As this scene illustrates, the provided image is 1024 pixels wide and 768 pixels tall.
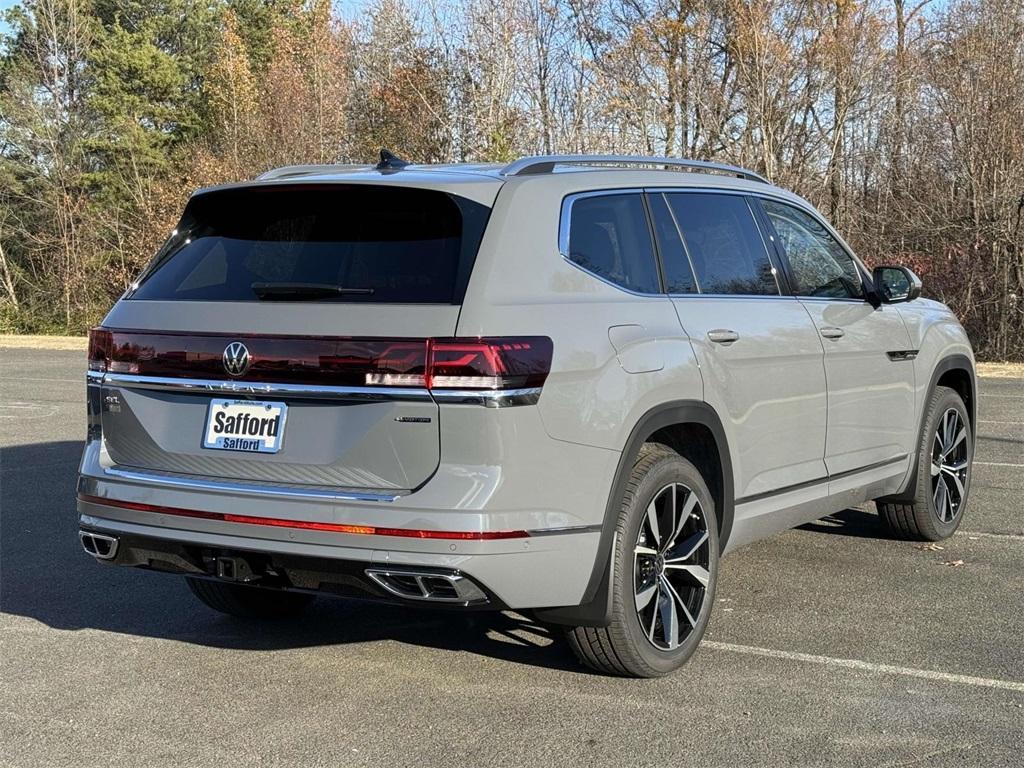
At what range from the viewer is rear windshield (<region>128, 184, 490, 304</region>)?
4117 mm

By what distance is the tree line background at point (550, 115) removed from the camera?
24.6 meters

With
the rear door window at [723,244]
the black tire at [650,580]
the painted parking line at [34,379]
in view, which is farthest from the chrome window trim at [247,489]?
the painted parking line at [34,379]

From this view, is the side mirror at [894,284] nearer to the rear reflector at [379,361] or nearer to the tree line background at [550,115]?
the rear reflector at [379,361]

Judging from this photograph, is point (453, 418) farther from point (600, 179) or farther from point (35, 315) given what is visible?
point (35, 315)

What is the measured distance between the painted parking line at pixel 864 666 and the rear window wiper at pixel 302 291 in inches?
84.4

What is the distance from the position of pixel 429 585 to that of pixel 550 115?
89.8 ft

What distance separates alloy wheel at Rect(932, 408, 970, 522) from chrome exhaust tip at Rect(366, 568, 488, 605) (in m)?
3.82

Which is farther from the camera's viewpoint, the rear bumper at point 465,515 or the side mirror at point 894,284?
the side mirror at point 894,284

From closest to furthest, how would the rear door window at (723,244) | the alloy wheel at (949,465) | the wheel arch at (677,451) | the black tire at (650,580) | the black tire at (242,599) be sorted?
the wheel arch at (677,451) < the black tire at (650,580) < the rear door window at (723,244) < the black tire at (242,599) < the alloy wheel at (949,465)

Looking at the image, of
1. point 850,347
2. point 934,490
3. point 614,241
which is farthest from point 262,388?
point 934,490

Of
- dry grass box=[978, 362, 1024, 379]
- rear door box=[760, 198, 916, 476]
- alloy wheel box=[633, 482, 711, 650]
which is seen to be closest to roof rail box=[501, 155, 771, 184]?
rear door box=[760, 198, 916, 476]

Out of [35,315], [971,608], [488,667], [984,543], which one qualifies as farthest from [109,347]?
[35,315]

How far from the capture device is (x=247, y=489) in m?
4.14

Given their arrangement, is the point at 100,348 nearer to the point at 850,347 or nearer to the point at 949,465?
the point at 850,347
